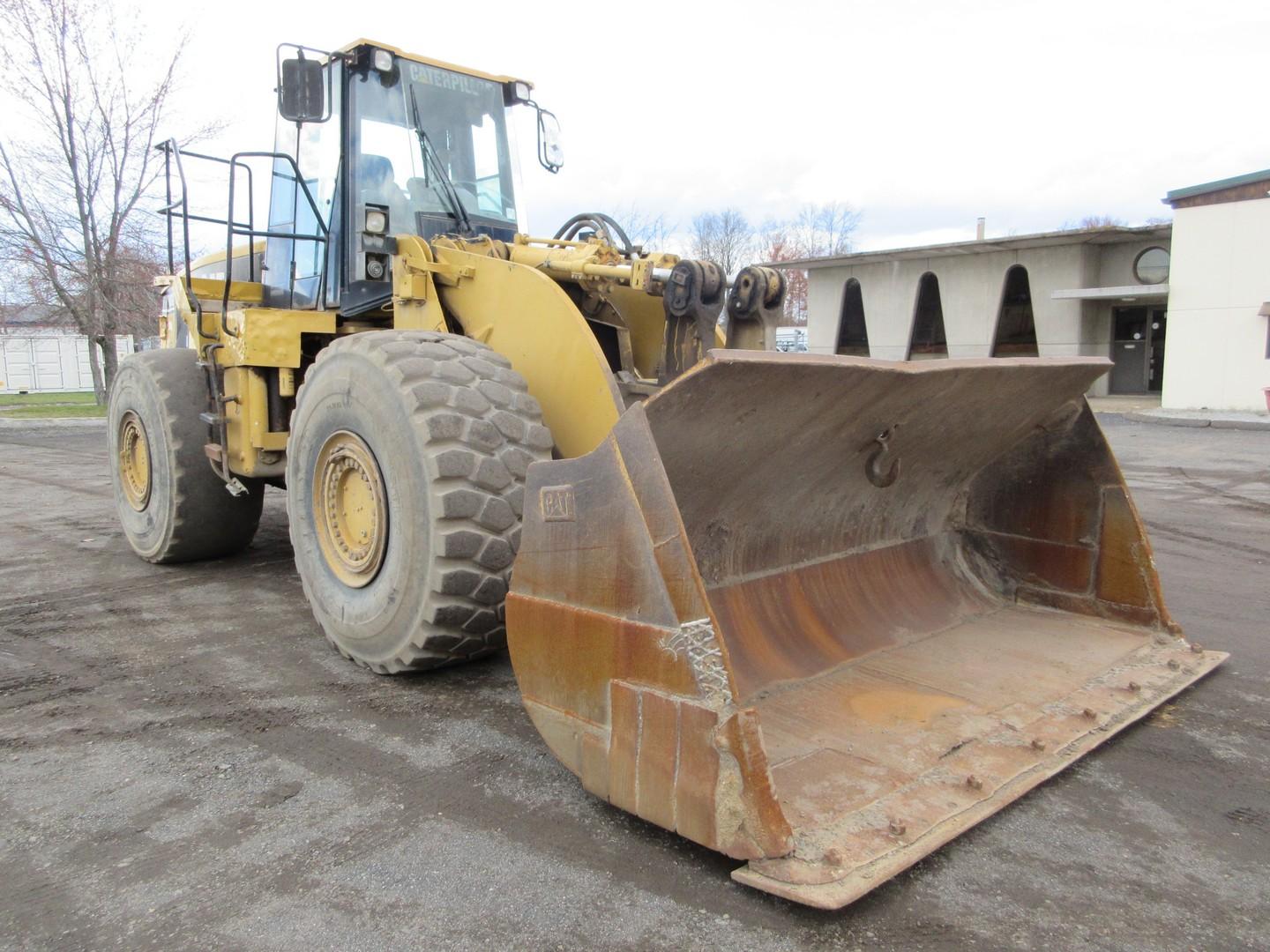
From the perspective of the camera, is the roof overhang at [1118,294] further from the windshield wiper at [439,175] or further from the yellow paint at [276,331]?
the yellow paint at [276,331]

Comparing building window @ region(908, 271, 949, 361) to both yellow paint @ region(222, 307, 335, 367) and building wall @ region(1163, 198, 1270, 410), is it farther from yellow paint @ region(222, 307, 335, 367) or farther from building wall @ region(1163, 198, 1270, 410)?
yellow paint @ region(222, 307, 335, 367)

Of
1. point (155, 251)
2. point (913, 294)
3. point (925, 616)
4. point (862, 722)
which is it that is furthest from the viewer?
point (913, 294)

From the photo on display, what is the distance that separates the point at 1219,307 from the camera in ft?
66.9

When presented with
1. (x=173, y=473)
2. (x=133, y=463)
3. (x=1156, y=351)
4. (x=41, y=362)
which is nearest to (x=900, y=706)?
(x=173, y=473)

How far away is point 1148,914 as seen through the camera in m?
2.40

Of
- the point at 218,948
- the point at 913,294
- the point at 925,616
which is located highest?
the point at 913,294

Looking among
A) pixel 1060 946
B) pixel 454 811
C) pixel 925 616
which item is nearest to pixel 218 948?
pixel 454 811

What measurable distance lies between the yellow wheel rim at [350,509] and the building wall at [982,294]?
21777 millimetres

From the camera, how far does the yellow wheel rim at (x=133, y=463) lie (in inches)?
261

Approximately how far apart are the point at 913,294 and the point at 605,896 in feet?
85.8

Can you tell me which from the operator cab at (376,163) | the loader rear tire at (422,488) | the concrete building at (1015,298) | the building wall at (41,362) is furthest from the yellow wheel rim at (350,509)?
the building wall at (41,362)

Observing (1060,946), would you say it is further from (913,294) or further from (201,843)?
(913,294)

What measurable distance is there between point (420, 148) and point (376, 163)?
26 centimetres

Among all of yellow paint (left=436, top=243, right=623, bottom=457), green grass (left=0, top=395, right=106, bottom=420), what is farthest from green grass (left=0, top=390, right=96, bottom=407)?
yellow paint (left=436, top=243, right=623, bottom=457)
